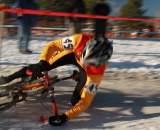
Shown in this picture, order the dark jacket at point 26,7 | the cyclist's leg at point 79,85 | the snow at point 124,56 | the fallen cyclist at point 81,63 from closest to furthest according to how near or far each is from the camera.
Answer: the fallen cyclist at point 81,63
the cyclist's leg at point 79,85
the snow at point 124,56
the dark jacket at point 26,7

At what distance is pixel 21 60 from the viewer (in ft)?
32.0

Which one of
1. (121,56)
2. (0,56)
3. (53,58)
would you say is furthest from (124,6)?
(53,58)

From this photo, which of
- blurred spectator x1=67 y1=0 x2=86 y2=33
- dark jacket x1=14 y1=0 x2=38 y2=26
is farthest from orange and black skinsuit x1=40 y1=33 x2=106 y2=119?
blurred spectator x1=67 y1=0 x2=86 y2=33

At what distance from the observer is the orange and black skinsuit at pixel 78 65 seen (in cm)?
615

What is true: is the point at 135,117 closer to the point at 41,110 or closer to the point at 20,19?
the point at 41,110

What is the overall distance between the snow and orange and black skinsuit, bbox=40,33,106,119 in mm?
2622

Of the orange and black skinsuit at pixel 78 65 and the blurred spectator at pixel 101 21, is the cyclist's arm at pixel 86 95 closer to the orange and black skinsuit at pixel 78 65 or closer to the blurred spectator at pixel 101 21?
the orange and black skinsuit at pixel 78 65

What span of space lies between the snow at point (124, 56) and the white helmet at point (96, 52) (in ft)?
9.25

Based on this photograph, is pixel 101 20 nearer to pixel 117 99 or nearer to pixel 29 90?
pixel 29 90

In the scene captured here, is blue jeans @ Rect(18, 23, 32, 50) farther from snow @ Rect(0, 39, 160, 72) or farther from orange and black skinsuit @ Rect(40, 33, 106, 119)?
orange and black skinsuit @ Rect(40, 33, 106, 119)

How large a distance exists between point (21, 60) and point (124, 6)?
24.1ft

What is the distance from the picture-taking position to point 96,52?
245 inches

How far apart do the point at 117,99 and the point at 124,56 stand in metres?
3.29

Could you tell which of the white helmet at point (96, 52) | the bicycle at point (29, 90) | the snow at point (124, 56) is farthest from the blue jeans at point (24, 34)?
the white helmet at point (96, 52)
